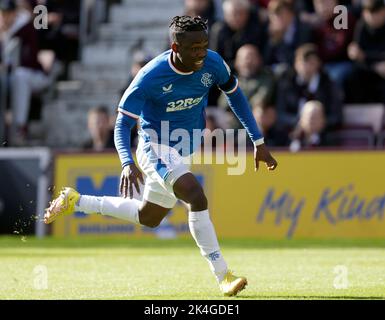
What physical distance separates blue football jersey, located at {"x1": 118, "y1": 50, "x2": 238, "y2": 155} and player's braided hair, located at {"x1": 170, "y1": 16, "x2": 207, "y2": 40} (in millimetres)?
373

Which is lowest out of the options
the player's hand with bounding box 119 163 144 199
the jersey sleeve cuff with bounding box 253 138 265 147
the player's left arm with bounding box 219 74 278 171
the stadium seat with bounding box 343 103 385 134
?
the stadium seat with bounding box 343 103 385 134

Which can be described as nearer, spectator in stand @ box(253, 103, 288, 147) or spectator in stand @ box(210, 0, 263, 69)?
spectator in stand @ box(253, 103, 288, 147)

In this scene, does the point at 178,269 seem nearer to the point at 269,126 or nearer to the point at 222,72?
the point at 222,72

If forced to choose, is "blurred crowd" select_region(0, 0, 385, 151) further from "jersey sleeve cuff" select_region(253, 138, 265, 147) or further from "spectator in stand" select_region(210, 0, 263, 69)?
Answer: "jersey sleeve cuff" select_region(253, 138, 265, 147)

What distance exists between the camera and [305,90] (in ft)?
53.9

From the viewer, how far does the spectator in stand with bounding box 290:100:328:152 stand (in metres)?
15.6

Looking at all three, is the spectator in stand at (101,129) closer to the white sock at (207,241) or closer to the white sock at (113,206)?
the white sock at (113,206)

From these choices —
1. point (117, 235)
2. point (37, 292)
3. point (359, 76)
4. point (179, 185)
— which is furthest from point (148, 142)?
point (359, 76)

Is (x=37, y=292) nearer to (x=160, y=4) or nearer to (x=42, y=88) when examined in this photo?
(x=42, y=88)

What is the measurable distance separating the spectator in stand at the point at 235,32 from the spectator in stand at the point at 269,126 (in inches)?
55.7

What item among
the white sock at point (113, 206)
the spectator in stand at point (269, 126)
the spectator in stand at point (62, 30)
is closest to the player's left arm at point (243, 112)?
the white sock at point (113, 206)

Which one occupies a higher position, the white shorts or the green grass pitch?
the white shorts

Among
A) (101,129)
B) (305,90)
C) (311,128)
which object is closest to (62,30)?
(101,129)

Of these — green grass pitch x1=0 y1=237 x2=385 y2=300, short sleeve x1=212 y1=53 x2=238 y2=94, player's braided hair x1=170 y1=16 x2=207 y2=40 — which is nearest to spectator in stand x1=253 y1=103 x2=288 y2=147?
green grass pitch x1=0 y1=237 x2=385 y2=300
